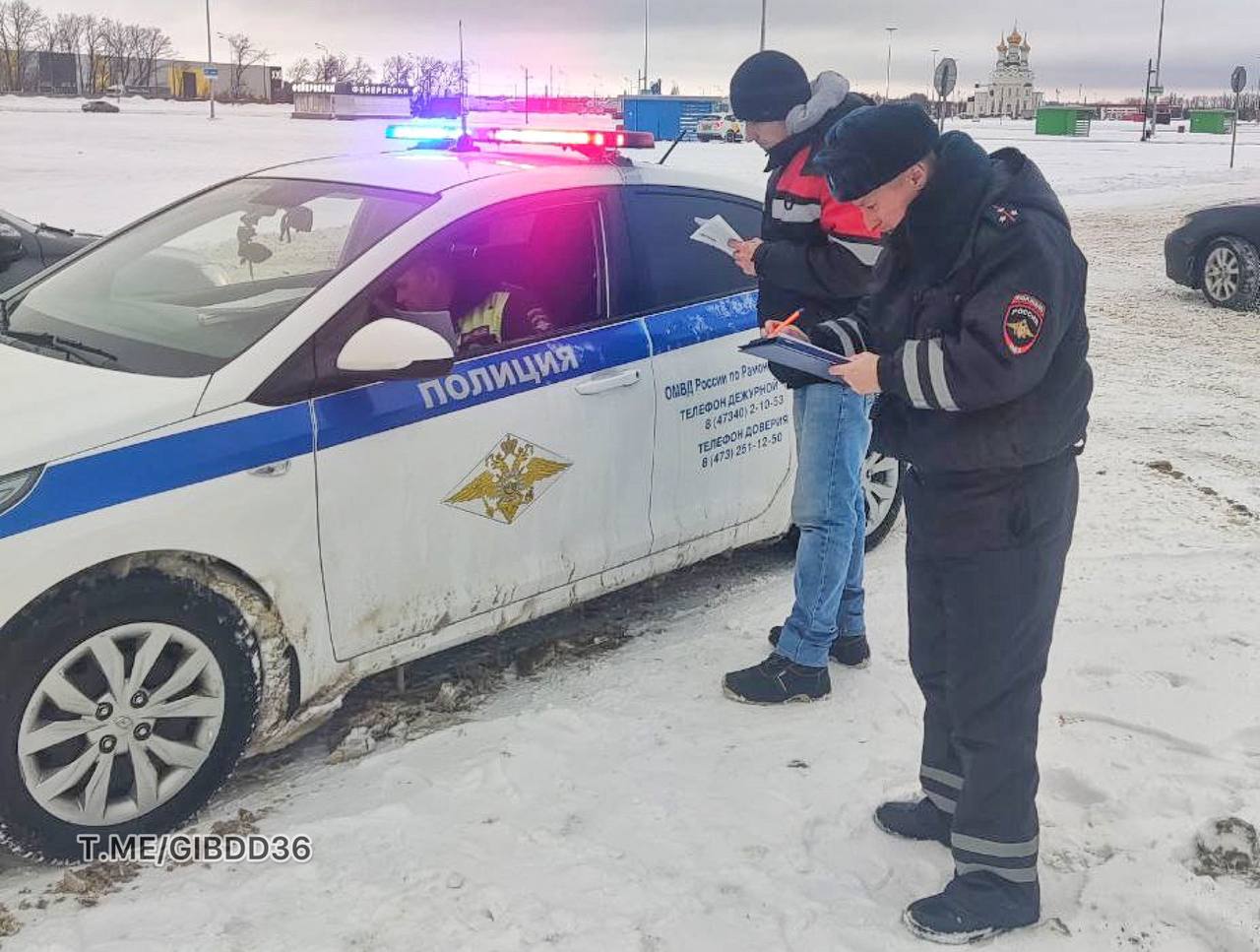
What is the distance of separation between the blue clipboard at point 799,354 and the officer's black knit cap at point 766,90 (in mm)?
973

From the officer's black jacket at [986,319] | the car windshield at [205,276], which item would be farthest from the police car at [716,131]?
the officer's black jacket at [986,319]

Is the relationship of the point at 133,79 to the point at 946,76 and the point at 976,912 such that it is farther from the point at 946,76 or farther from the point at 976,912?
the point at 976,912

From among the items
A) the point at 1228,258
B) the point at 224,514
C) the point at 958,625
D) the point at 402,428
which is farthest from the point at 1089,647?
the point at 1228,258

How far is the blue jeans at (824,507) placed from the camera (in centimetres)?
357

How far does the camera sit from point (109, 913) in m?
2.62

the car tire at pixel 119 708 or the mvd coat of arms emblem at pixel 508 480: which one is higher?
the mvd coat of arms emblem at pixel 508 480

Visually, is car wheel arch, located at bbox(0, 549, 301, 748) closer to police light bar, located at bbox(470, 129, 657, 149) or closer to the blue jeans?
the blue jeans

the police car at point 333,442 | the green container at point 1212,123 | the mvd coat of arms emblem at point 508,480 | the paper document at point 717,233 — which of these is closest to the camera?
the police car at point 333,442

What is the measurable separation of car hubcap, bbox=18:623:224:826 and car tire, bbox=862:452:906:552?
9.02 feet

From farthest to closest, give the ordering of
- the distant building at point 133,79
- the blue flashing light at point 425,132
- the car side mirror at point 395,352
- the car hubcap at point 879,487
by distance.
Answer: the distant building at point 133,79, the car hubcap at point 879,487, the blue flashing light at point 425,132, the car side mirror at point 395,352

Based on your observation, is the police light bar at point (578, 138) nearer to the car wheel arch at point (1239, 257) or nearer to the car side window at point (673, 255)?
the car side window at point (673, 255)

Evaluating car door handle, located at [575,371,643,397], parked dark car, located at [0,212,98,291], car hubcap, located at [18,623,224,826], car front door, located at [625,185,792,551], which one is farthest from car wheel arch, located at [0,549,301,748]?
parked dark car, located at [0,212,98,291]

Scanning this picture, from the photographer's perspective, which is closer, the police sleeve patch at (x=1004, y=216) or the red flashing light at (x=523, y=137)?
the police sleeve patch at (x=1004, y=216)

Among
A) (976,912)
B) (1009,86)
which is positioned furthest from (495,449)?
(1009,86)
